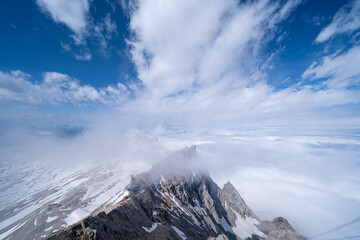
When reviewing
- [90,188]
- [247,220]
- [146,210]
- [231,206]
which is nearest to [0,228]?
[90,188]

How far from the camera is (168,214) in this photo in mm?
45844

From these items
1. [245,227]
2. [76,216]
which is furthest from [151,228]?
[245,227]

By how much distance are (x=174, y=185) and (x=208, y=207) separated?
4088 cm

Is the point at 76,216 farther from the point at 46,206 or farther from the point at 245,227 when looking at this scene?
the point at 245,227

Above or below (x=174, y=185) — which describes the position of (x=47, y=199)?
above

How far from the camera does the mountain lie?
2476 centimetres

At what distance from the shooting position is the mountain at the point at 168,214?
24.8 m

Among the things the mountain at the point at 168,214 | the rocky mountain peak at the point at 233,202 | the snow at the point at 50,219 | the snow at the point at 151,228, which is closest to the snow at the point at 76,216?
the snow at the point at 50,219

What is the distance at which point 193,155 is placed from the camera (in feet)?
472

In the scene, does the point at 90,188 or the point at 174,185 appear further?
the point at 90,188

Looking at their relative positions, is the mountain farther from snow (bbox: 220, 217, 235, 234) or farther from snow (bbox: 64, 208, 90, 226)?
snow (bbox: 64, 208, 90, 226)

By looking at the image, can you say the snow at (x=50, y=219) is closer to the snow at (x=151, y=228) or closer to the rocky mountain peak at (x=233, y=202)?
the snow at (x=151, y=228)

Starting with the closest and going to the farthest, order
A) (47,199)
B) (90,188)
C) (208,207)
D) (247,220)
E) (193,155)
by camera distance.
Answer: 1. (208,207)
2. (247,220)
3. (193,155)
4. (47,199)
5. (90,188)

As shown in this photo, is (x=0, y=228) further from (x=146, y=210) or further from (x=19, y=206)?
(x=146, y=210)
